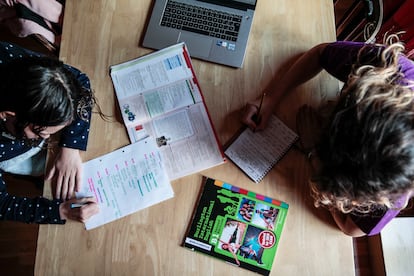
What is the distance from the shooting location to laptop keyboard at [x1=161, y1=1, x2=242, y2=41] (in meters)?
1.09

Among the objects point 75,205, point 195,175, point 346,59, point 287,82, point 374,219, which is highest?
point 346,59

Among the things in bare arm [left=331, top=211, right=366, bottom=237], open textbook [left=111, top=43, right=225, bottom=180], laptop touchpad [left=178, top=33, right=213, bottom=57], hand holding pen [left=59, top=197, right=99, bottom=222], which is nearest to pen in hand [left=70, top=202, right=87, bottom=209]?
hand holding pen [left=59, top=197, right=99, bottom=222]

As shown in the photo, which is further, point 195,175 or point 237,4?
point 237,4

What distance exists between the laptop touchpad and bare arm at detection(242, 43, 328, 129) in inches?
8.5

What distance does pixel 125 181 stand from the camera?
99cm

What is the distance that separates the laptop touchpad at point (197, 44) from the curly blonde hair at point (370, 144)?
440 millimetres

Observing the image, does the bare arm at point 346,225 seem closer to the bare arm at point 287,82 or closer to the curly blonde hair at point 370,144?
the curly blonde hair at point 370,144

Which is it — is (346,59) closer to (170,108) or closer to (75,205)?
(170,108)

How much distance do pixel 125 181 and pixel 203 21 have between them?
1.73 ft

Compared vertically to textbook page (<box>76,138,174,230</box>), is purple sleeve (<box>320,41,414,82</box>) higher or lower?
higher

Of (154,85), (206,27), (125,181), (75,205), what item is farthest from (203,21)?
(75,205)

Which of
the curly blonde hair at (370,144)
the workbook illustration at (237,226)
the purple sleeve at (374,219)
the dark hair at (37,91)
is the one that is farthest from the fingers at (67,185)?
the purple sleeve at (374,219)

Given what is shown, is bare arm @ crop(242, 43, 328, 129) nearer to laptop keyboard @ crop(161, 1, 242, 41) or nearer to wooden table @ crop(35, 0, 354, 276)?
wooden table @ crop(35, 0, 354, 276)

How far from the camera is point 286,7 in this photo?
45.1 inches
